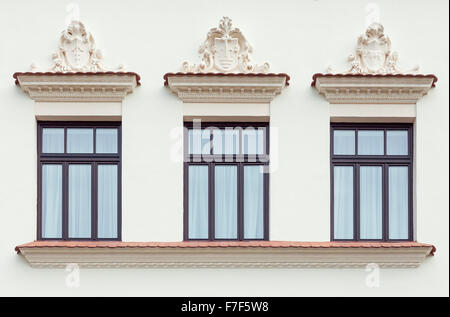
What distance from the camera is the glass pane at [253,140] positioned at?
359 inches

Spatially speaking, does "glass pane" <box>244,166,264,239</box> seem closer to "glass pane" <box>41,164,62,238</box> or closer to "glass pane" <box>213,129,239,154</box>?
"glass pane" <box>213,129,239,154</box>

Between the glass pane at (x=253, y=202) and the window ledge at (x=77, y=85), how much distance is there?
8.16 feet

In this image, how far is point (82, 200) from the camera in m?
9.10

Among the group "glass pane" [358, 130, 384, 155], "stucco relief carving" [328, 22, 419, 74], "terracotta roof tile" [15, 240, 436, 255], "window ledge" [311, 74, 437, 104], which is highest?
"stucco relief carving" [328, 22, 419, 74]

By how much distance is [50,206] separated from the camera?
358 inches

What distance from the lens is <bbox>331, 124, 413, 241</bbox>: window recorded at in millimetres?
9117

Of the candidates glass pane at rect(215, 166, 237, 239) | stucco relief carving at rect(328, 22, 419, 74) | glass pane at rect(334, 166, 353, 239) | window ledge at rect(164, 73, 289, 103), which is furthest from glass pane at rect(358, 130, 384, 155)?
glass pane at rect(215, 166, 237, 239)

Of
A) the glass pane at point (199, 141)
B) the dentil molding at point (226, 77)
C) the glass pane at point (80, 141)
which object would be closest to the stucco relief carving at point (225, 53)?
the dentil molding at point (226, 77)

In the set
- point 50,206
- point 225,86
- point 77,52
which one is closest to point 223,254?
point 225,86

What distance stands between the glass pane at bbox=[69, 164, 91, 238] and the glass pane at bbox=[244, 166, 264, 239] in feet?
8.83

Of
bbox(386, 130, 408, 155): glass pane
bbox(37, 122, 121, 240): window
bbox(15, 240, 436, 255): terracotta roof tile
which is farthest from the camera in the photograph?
bbox(386, 130, 408, 155): glass pane

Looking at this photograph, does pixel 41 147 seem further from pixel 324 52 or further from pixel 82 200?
pixel 324 52
